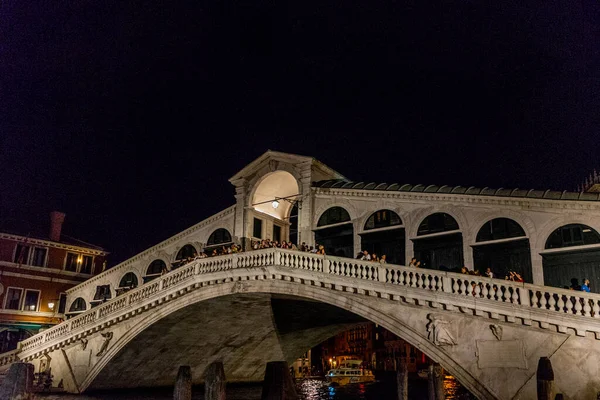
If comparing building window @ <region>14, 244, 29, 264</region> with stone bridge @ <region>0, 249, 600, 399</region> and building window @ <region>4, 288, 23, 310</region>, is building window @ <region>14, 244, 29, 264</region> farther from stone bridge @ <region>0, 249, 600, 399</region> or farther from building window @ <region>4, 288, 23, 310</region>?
stone bridge @ <region>0, 249, 600, 399</region>

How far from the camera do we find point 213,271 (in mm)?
18734

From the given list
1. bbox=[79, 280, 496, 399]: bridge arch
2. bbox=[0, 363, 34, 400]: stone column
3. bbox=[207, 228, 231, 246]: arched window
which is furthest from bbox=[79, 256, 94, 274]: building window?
bbox=[0, 363, 34, 400]: stone column

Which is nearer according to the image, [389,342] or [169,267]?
[169,267]

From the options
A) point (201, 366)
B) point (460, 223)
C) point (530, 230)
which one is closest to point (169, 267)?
point (201, 366)

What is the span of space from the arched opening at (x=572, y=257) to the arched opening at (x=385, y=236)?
5.33 m

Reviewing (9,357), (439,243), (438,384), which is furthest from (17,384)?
(9,357)

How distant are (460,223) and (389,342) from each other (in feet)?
182

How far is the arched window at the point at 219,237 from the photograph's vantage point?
25391mm

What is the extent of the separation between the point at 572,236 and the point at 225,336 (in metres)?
15.3

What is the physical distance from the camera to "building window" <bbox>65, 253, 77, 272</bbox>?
109 feet

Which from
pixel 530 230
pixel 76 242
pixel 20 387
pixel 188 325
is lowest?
pixel 20 387

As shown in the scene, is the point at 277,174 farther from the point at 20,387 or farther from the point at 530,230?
the point at 20,387

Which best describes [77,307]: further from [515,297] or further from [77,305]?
[515,297]

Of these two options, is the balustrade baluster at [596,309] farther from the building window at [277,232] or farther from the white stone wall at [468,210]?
the building window at [277,232]
